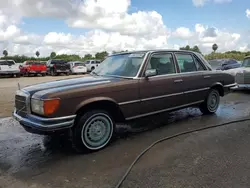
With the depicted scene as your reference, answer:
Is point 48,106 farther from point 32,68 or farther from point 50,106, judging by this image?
point 32,68

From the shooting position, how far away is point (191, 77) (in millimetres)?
6074

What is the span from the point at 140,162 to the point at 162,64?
97.2 inches

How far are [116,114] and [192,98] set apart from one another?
2.28 m

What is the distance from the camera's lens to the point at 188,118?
6535mm

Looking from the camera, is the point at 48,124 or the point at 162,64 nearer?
the point at 48,124

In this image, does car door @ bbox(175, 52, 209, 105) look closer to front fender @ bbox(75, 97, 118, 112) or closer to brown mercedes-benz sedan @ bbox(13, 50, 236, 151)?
brown mercedes-benz sedan @ bbox(13, 50, 236, 151)

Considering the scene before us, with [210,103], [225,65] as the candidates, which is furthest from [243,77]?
[225,65]

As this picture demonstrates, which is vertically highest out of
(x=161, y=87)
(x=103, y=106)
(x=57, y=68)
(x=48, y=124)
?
(x=57, y=68)

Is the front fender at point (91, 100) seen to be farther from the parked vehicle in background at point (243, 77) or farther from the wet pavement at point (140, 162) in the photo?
the parked vehicle in background at point (243, 77)

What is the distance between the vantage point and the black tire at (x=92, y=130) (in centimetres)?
425

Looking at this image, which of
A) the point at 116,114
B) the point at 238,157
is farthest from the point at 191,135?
the point at 116,114

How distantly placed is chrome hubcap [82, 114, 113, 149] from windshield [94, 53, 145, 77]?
1.05 m

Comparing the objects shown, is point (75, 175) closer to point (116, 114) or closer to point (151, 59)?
point (116, 114)

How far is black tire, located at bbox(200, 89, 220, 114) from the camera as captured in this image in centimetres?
672
